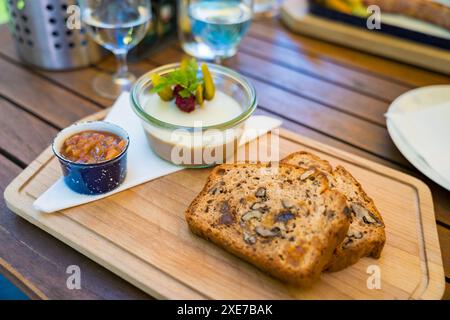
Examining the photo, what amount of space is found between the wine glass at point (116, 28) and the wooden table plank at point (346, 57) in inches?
25.2

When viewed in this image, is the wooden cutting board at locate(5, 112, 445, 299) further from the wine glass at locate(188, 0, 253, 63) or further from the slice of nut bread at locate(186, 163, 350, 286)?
the wine glass at locate(188, 0, 253, 63)

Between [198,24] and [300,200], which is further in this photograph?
[198,24]

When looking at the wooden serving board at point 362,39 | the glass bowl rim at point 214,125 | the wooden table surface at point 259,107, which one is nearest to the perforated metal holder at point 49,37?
the wooden table surface at point 259,107

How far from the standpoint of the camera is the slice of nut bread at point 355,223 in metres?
1.17

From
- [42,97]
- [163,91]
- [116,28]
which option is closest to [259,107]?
[163,91]

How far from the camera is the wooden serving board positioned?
2094mm

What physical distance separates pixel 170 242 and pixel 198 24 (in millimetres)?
995

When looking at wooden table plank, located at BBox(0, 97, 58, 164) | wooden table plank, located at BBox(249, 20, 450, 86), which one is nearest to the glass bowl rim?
wooden table plank, located at BBox(0, 97, 58, 164)

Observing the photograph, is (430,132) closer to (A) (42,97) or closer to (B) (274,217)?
(B) (274,217)

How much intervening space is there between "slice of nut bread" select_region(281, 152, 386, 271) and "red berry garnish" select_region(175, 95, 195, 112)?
13.0 inches
